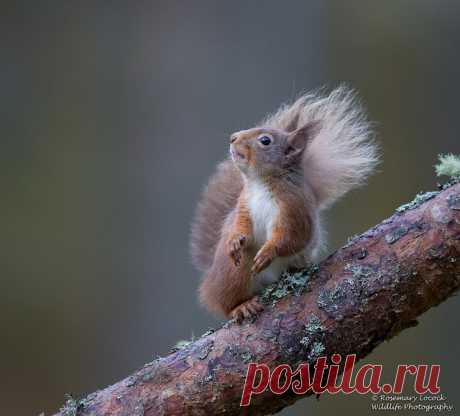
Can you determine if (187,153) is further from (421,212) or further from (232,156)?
(421,212)

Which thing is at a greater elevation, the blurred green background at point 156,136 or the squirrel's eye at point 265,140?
the blurred green background at point 156,136

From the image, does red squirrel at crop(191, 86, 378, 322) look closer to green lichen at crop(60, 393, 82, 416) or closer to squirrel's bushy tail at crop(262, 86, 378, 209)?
squirrel's bushy tail at crop(262, 86, 378, 209)

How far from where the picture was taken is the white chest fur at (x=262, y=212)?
5.88 ft

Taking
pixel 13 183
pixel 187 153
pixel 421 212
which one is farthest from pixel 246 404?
pixel 13 183

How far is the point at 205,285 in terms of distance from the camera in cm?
189

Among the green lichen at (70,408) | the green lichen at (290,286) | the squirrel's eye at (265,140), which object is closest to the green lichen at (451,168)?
the green lichen at (290,286)

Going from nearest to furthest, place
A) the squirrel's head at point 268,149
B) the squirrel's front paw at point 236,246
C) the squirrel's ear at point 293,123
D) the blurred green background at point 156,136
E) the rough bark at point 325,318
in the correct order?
the rough bark at point 325,318
the squirrel's front paw at point 236,246
the squirrel's head at point 268,149
the squirrel's ear at point 293,123
the blurred green background at point 156,136

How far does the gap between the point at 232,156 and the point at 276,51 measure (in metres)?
1.75

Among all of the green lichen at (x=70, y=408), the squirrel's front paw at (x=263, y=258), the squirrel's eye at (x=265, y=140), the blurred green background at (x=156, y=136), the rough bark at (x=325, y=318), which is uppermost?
the blurred green background at (x=156, y=136)

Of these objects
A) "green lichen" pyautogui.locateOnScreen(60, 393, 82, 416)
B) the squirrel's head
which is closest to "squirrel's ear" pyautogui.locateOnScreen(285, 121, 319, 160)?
the squirrel's head

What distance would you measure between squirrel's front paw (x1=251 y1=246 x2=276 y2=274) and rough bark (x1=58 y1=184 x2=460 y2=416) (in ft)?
0.21

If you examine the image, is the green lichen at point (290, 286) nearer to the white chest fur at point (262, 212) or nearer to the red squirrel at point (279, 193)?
the red squirrel at point (279, 193)

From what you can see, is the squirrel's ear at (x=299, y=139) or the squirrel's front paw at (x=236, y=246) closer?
the squirrel's front paw at (x=236, y=246)

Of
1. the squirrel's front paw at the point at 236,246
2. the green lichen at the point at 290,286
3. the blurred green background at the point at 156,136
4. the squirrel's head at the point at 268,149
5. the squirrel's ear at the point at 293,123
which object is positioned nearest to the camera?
the green lichen at the point at 290,286
